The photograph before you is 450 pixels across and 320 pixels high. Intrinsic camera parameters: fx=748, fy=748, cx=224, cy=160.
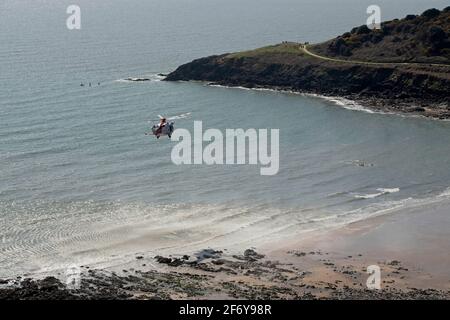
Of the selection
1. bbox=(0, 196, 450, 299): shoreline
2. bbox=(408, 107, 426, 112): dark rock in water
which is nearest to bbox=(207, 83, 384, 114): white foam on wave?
bbox=(408, 107, 426, 112): dark rock in water

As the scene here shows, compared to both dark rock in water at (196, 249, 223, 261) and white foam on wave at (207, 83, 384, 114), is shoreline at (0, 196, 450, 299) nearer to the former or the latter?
dark rock in water at (196, 249, 223, 261)

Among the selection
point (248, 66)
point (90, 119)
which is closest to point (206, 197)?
point (90, 119)

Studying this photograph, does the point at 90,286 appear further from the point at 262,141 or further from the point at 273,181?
the point at 262,141

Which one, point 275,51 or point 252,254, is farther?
point 275,51

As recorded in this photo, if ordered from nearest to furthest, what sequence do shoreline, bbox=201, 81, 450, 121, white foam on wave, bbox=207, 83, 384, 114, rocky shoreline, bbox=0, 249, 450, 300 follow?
rocky shoreline, bbox=0, 249, 450, 300
shoreline, bbox=201, 81, 450, 121
white foam on wave, bbox=207, 83, 384, 114

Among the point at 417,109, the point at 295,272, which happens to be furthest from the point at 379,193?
the point at 417,109

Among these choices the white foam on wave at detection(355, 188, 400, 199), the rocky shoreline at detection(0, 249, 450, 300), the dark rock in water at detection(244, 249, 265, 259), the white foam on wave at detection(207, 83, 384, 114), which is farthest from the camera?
the white foam on wave at detection(207, 83, 384, 114)

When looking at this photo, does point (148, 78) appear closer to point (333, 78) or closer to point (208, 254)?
point (333, 78)
